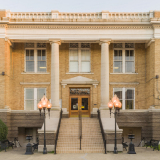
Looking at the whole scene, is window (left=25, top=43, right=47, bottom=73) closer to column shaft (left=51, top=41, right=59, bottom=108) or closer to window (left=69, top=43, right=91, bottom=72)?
window (left=69, top=43, right=91, bottom=72)

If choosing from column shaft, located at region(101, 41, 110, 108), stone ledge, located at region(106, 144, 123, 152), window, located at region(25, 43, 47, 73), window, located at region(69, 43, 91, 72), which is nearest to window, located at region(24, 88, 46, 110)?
window, located at region(25, 43, 47, 73)

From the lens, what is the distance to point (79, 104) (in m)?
27.7

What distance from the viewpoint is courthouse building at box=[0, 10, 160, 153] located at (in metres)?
24.1

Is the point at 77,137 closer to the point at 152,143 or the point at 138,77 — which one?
the point at 152,143

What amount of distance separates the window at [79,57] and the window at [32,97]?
12.2 ft

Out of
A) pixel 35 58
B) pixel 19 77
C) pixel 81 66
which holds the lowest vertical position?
pixel 19 77

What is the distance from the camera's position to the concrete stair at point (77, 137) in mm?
19123

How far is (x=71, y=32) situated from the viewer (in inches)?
988

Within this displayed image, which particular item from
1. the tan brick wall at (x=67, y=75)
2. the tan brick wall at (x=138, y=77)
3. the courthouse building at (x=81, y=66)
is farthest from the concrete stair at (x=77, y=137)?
the tan brick wall at (x=138, y=77)

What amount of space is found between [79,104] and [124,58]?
6.25m

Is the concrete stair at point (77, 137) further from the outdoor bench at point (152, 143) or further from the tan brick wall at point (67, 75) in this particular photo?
the tan brick wall at point (67, 75)

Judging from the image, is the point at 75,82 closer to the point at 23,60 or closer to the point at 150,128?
the point at 23,60

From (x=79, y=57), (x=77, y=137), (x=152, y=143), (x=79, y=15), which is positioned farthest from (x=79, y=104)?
(x=152, y=143)

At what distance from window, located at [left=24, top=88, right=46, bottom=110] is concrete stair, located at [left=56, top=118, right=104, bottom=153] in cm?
464
